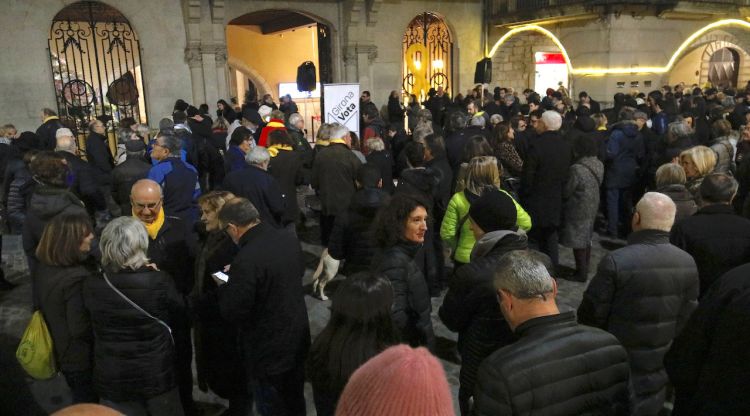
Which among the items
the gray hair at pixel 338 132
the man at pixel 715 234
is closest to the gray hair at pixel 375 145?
the gray hair at pixel 338 132

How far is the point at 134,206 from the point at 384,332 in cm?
232

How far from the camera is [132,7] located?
524 inches

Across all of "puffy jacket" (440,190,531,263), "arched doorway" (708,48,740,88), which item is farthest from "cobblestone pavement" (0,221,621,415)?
"arched doorway" (708,48,740,88)

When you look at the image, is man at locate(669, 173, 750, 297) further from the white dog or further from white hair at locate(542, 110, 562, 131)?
the white dog

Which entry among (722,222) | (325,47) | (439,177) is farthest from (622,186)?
(325,47)

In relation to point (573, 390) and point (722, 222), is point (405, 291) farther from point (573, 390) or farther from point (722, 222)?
point (722, 222)

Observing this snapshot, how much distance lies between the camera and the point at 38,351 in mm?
3203

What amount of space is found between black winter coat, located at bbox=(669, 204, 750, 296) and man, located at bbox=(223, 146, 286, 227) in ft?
10.5

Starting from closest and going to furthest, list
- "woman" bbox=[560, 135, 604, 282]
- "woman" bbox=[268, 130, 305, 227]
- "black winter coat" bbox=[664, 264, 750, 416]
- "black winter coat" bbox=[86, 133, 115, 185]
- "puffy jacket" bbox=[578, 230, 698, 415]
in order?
"black winter coat" bbox=[664, 264, 750, 416], "puffy jacket" bbox=[578, 230, 698, 415], "woman" bbox=[560, 135, 604, 282], "woman" bbox=[268, 130, 305, 227], "black winter coat" bbox=[86, 133, 115, 185]

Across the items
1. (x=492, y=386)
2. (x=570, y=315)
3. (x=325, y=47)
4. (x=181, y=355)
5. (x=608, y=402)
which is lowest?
(x=181, y=355)

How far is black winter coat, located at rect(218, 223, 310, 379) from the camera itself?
306 cm

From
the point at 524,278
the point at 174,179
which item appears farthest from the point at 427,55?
the point at 524,278

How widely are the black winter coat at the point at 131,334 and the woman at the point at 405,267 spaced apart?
116 centimetres

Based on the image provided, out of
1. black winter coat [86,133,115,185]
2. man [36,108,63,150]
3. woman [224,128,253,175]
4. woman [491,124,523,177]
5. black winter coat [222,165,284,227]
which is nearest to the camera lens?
black winter coat [222,165,284,227]
